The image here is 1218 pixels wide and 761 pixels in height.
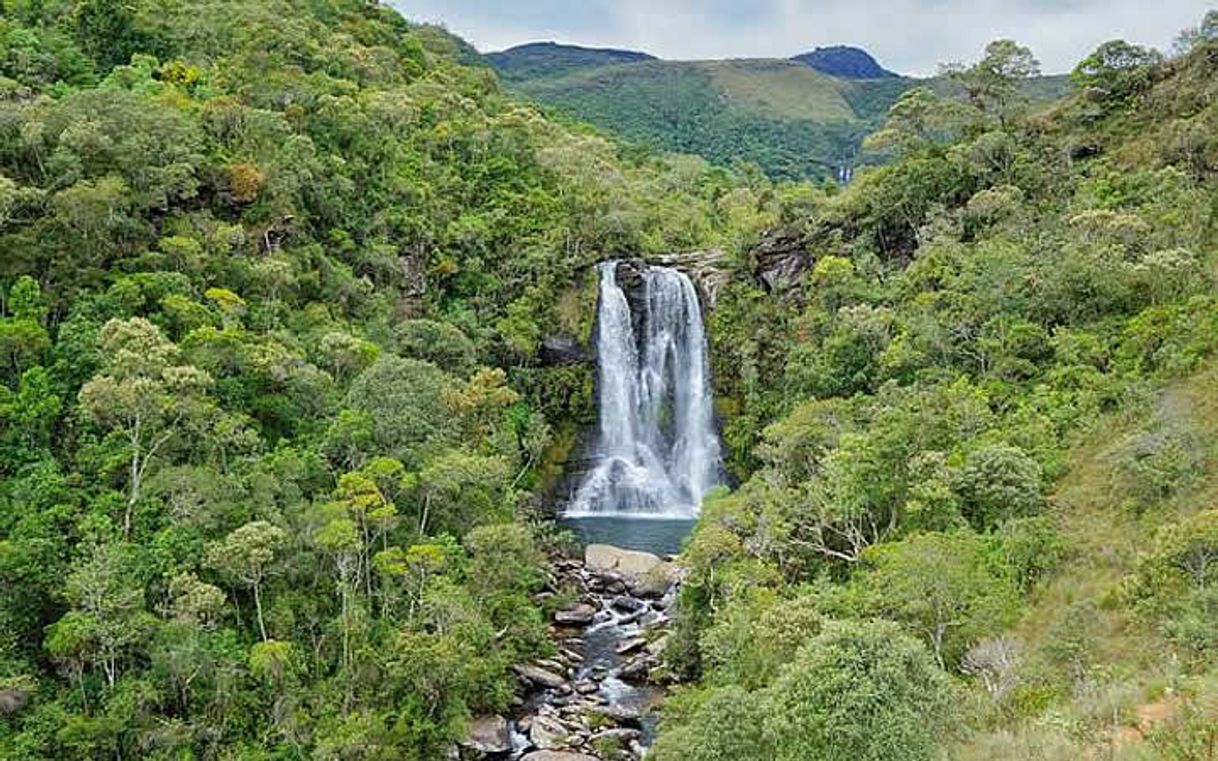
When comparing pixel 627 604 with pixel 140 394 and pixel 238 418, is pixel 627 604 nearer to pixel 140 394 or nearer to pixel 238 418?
pixel 238 418

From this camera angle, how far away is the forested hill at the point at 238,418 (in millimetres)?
17516

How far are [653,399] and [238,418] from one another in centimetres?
2311

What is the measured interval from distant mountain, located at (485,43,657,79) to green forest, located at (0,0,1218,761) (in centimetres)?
12213

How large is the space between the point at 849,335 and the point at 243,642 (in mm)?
22494

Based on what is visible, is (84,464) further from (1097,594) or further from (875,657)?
(1097,594)

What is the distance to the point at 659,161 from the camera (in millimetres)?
74062

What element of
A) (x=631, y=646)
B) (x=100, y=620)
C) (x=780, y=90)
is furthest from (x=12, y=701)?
(x=780, y=90)

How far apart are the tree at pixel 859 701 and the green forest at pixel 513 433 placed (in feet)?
Answer: 0.17

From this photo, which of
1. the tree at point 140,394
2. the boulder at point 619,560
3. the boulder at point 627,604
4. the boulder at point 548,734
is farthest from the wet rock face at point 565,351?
the boulder at point 548,734

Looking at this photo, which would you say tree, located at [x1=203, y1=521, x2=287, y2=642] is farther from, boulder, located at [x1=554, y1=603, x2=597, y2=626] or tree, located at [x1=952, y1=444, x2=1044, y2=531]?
tree, located at [x1=952, y1=444, x2=1044, y2=531]

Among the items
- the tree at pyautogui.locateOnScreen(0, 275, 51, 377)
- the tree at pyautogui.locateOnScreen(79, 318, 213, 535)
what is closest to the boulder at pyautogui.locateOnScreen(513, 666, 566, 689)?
the tree at pyautogui.locateOnScreen(79, 318, 213, 535)

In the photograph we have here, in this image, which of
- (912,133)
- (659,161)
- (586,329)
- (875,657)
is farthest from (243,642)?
(659,161)

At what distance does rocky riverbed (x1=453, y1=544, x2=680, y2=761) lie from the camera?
778 inches

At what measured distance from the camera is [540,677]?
22.8 m
